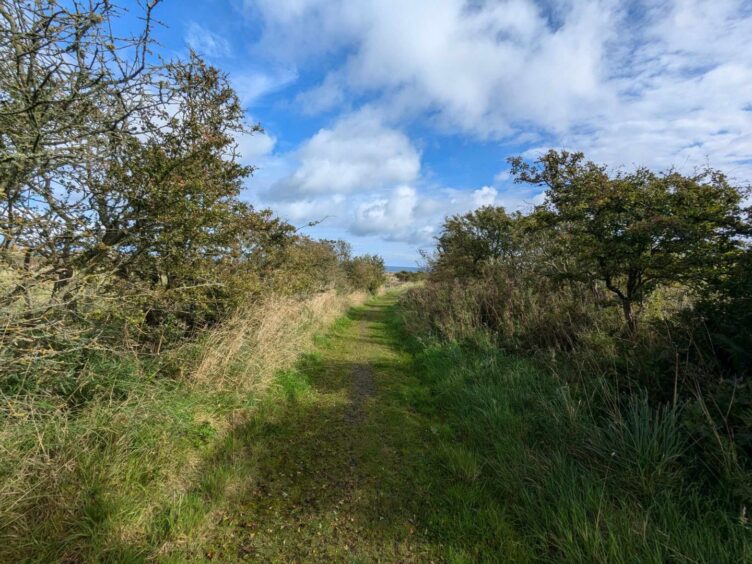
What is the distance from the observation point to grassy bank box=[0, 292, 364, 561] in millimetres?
2361

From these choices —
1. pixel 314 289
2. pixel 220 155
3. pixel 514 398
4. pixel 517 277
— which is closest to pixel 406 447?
pixel 514 398

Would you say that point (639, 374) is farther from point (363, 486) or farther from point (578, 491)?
point (363, 486)

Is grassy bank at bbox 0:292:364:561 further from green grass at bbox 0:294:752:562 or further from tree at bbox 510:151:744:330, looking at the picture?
tree at bbox 510:151:744:330

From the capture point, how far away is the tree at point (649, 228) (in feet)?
13.8

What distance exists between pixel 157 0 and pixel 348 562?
5.05m

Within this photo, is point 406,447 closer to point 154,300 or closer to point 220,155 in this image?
point 154,300

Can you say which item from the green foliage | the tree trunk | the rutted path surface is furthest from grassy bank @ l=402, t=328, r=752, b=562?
the green foliage

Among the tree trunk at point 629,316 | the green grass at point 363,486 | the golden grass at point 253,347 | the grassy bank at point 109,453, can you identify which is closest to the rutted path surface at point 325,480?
the green grass at point 363,486

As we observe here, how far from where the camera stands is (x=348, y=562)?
2.56m

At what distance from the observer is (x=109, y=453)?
290 cm

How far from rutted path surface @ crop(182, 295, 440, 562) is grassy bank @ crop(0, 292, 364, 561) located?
394mm

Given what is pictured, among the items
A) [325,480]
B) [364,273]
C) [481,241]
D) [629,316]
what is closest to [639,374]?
[629,316]

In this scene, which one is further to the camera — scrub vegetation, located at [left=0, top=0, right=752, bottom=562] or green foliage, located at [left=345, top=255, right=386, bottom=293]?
green foliage, located at [left=345, top=255, right=386, bottom=293]

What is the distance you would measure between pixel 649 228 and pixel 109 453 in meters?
7.04
